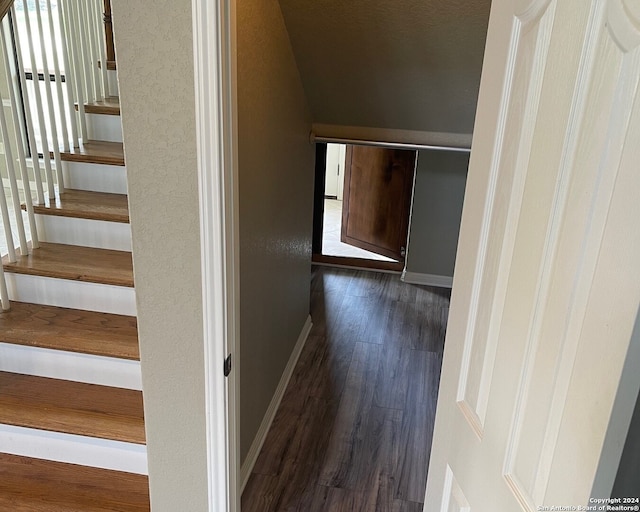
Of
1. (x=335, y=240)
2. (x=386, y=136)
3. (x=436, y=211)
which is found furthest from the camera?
(x=335, y=240)

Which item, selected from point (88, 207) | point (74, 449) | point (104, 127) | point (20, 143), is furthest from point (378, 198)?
point (74, 449)

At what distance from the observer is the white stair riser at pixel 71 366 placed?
6.60ft

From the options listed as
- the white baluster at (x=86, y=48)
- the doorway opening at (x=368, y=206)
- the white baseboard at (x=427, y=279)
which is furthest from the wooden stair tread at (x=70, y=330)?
the white baseboard at (x=427, y=279)

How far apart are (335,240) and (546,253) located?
4.24 meters

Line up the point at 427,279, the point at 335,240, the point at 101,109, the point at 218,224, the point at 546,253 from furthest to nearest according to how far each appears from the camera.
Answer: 1. the point at 335,240
2. the point at 427,279
3. the point at 101,109
4. the point at 218,224
5. the point at 546,253

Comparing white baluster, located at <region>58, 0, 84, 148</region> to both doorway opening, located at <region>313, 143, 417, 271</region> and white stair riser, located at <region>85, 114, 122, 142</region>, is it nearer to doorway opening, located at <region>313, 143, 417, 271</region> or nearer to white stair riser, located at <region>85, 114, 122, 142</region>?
white stair riser, located at <region>85, 114, 122, 142</region>

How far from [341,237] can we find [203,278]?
12.1 feet

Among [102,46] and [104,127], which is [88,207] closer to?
[104,127]

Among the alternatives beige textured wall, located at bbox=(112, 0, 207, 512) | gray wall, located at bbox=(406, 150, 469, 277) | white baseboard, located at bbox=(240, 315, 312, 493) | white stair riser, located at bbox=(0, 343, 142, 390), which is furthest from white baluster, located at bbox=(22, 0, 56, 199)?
gray wall, located at bbox=(406, 150, 469, 277)

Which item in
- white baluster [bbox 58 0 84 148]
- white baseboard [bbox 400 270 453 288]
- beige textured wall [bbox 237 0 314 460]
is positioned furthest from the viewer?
white baseboard [bbox 400 270 453 288]

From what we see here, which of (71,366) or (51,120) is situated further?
(51,120)

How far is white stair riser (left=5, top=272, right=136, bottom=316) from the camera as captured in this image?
7.10 feet

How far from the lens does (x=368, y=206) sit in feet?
15.1

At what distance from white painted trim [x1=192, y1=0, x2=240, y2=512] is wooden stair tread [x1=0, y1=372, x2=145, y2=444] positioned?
0.50 m
